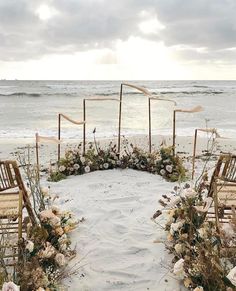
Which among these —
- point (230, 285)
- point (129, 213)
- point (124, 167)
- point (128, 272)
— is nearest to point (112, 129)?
point (124, 167)

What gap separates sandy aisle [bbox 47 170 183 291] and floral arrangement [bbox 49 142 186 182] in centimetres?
19

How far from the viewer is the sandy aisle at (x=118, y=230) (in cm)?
369

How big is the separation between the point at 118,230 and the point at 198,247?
1.62 m

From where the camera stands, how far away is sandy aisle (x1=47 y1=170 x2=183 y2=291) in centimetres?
369

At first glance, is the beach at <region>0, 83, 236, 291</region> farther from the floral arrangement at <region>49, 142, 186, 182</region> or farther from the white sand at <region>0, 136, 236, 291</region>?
the floral arrangement at <region>49, 142, 186, 182</region>

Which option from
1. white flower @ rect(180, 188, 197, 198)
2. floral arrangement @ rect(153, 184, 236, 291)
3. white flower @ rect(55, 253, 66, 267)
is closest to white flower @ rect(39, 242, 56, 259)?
white flower @ rect(55, 253, 66, 267)

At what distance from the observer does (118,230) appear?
4.64m

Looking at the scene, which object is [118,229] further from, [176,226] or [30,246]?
[30,246]

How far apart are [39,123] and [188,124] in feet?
19.5

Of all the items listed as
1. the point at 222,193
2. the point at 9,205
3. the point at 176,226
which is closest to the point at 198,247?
the point at 176,226

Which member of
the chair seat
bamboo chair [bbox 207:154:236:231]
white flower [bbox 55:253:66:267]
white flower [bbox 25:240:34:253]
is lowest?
white flower [bbox 55:253:66:267]

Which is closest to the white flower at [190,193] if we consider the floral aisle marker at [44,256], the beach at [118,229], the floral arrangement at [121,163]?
the beach at [118,229]

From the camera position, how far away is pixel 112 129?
15.9 metres

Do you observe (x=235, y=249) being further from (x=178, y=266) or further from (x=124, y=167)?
(x=124, y=167)
